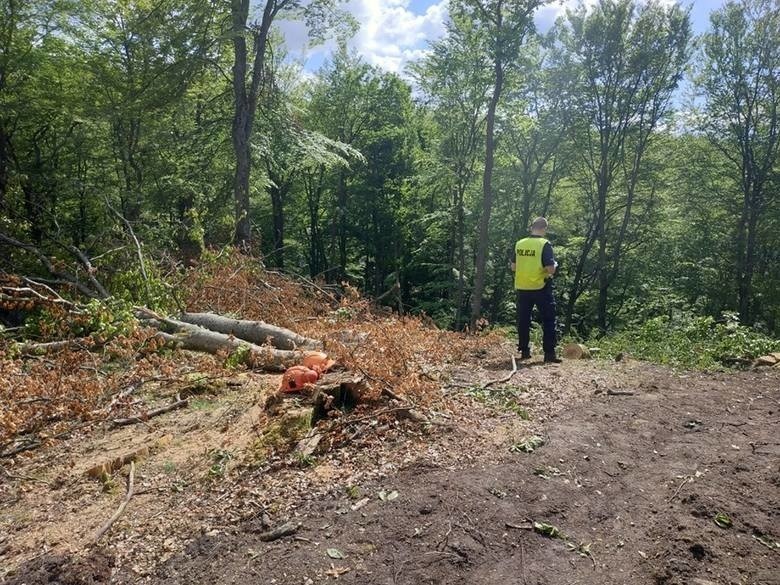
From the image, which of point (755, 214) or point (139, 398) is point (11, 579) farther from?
point (755, 214)

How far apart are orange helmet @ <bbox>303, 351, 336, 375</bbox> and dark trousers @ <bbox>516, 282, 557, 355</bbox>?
120 inches

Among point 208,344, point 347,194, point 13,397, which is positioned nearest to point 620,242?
point 347,194

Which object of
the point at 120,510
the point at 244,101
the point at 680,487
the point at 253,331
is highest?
the point at 244,101

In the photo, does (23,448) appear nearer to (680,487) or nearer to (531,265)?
(680,487)

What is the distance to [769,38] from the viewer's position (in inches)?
636

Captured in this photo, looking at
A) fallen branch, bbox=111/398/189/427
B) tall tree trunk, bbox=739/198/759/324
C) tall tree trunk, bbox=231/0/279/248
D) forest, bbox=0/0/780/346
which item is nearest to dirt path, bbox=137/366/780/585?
fallen branch, bbox=111/398/189/427

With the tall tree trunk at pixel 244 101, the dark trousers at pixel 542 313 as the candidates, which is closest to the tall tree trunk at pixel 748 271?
the dark trousers at pixel 542 313

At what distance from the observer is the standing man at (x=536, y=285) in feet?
23.4

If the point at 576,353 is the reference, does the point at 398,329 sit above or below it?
above

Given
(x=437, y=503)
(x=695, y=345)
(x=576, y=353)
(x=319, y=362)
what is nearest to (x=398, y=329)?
(x=319, y=362)

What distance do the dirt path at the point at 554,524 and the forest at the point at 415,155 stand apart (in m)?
5.69

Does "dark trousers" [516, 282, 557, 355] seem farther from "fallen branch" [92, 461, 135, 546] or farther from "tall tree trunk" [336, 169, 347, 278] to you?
"tall tree trunk" [336, 169, 347, 278]

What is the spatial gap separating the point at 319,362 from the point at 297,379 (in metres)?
0.63

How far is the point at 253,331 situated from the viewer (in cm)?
739
